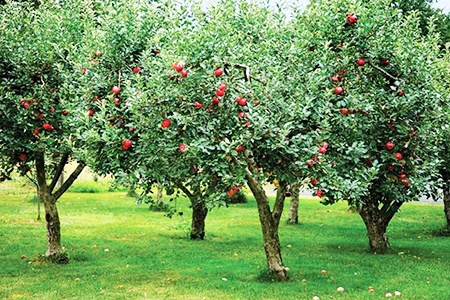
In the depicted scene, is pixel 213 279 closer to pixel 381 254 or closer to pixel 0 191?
pixel 381 254

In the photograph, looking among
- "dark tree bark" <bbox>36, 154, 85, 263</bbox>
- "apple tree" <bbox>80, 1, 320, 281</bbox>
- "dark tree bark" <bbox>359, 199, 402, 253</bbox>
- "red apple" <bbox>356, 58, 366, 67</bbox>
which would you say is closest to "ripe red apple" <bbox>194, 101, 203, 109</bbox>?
"apple tree" <bbox>80, 1, 320, 281</bbox>

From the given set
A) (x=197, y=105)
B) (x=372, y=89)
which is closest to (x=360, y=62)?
(x=372, y=89)

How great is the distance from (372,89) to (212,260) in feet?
18.4

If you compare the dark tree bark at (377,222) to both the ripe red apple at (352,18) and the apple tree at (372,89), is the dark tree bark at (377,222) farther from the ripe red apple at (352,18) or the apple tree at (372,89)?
the ripe red apple at (352,18)

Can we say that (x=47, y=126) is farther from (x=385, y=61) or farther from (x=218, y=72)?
(x=385, y=61)

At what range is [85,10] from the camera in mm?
14195

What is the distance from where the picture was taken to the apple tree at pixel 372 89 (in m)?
11.2

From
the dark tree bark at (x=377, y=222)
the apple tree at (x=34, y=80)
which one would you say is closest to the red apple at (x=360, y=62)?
the apple tree at (x=34, y=80)

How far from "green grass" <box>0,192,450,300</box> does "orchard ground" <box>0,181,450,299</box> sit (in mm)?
21

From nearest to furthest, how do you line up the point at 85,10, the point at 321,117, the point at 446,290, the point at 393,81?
the point at 321,117, the point at 446,290, the point at 393,81, the point at 85,10

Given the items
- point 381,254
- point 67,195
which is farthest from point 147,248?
point 67,195

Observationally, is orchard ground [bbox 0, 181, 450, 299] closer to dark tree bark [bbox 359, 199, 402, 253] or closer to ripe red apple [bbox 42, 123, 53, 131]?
dark tree bark [bbox 359, 199, 402, 253]

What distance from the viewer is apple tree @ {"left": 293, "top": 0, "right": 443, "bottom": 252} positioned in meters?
11.2

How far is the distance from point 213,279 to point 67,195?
80.1ft
